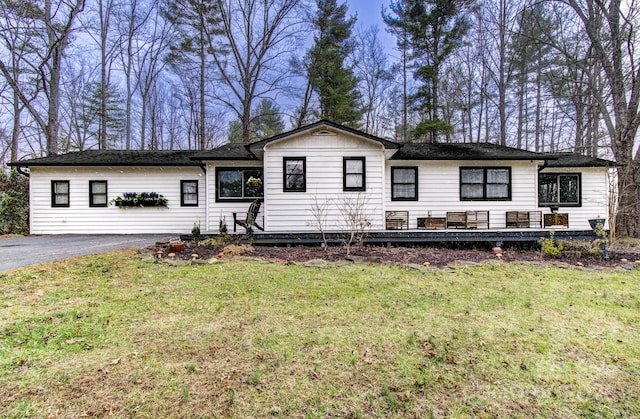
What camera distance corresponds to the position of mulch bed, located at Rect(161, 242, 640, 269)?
617 centimetres

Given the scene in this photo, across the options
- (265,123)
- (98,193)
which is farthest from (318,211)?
(265,123)

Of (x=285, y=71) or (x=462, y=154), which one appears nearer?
(x=462, y=154)

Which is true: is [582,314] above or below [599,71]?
below

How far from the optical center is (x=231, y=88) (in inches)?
690

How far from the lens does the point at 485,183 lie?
1037 centimetres

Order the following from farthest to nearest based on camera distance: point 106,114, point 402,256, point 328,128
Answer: point 106,114 < point 328,128 < point 402,256

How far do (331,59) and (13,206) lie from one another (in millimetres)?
16233

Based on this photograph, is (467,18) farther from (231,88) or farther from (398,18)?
(231,88)

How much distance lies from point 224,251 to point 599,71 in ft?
55.7

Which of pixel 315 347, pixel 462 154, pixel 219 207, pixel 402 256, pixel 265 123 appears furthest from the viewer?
pixel 265 123

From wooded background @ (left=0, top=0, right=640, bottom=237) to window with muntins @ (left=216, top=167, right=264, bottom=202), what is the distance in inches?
258

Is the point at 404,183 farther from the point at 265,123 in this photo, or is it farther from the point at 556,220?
the point at 265,123

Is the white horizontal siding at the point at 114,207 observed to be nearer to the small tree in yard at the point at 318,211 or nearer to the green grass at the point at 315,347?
the small tree in yard at the point at 318,211

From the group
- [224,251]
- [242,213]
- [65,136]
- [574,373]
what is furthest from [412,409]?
[65,136]
